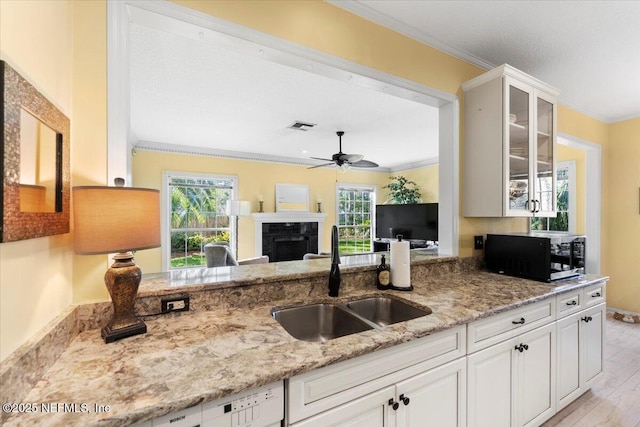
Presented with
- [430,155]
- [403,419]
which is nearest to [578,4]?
[403,419]

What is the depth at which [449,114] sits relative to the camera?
2289 mm

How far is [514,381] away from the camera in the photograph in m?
1.59

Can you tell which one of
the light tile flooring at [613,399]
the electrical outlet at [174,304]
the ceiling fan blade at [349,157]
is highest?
the ceiling fan blade at [349,157]

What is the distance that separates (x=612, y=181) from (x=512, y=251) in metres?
3.03

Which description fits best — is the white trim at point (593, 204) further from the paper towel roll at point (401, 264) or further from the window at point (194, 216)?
the window at point (194, 216)

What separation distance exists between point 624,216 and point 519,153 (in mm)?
2947

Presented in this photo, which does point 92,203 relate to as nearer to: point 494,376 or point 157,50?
point 157,50

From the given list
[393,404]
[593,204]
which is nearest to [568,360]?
[393,404]

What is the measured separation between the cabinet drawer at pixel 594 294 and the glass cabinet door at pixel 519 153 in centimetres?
68

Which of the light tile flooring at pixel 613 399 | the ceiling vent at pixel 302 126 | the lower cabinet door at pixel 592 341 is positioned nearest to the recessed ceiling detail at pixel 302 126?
the ceiling vent at pixel 302 126

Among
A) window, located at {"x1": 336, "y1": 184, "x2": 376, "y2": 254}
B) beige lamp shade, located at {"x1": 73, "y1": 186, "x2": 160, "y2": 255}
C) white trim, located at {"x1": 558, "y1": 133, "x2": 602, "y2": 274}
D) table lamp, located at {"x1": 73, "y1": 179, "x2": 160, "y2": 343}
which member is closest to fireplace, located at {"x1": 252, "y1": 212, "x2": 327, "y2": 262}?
window, located at {"x1": 336, "y1": 184, "x2": 376, "y2": 254}

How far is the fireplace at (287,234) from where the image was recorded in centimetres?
555

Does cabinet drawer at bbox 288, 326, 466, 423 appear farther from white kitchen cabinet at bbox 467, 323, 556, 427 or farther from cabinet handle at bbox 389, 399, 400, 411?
white kitchen cabinet at bbox 467, 323, 556, 427

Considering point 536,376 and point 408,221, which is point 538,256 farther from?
point 408,221
